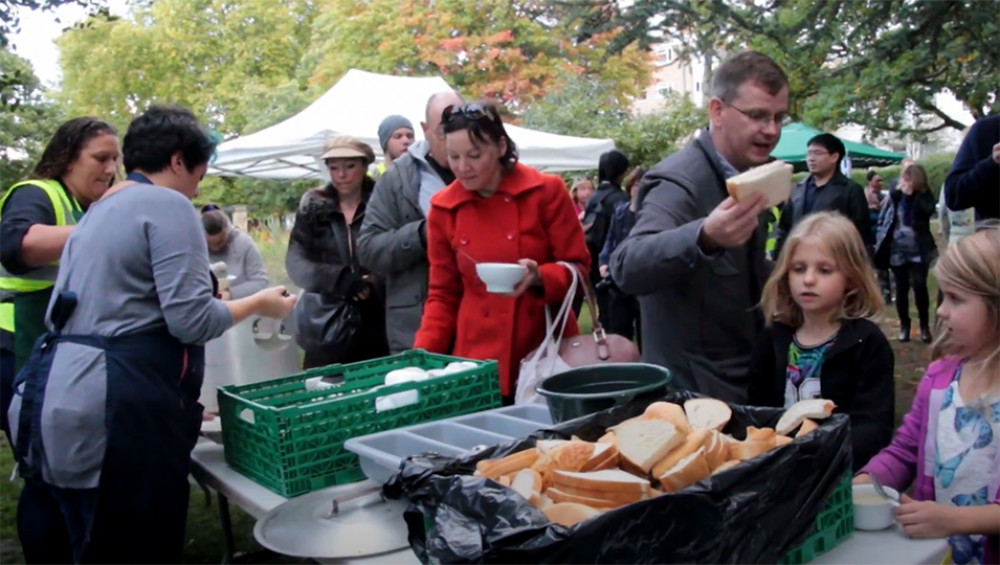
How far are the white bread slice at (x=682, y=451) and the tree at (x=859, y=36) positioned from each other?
17.4 ft

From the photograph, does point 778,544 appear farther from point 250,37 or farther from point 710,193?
point 250,37

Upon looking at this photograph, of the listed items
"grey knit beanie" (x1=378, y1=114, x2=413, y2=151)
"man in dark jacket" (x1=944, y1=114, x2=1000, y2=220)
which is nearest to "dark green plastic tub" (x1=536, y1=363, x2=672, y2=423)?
"man in dark jacket" (x1=944, y1=114, x2=1000, y2=220)

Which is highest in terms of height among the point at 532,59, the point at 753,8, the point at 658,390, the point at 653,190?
the point at 532,59

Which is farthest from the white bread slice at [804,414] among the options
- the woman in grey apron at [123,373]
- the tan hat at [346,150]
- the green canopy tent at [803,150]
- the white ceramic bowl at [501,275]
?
the green canopy tent at [803,150]

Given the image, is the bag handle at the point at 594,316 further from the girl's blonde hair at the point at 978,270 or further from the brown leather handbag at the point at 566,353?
the girl's blonde hair at the point at 978,270

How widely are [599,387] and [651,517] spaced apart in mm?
819

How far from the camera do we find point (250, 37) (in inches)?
1225

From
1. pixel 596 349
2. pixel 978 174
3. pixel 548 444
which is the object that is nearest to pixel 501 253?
pixel 596 349

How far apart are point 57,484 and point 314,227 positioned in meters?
1.96

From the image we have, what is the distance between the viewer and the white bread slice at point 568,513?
1259 mm

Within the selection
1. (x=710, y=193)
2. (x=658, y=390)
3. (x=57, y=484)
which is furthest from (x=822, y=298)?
(x=57, y=484)

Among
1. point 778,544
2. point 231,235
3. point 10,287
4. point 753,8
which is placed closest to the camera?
point 778,544

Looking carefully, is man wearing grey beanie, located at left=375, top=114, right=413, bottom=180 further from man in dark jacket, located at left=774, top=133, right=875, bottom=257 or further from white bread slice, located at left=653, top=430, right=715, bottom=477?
white bread slice, located at left=653, top=430, right=715, bottom=477

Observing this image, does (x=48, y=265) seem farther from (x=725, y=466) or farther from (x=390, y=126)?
(x=725, y=466)
